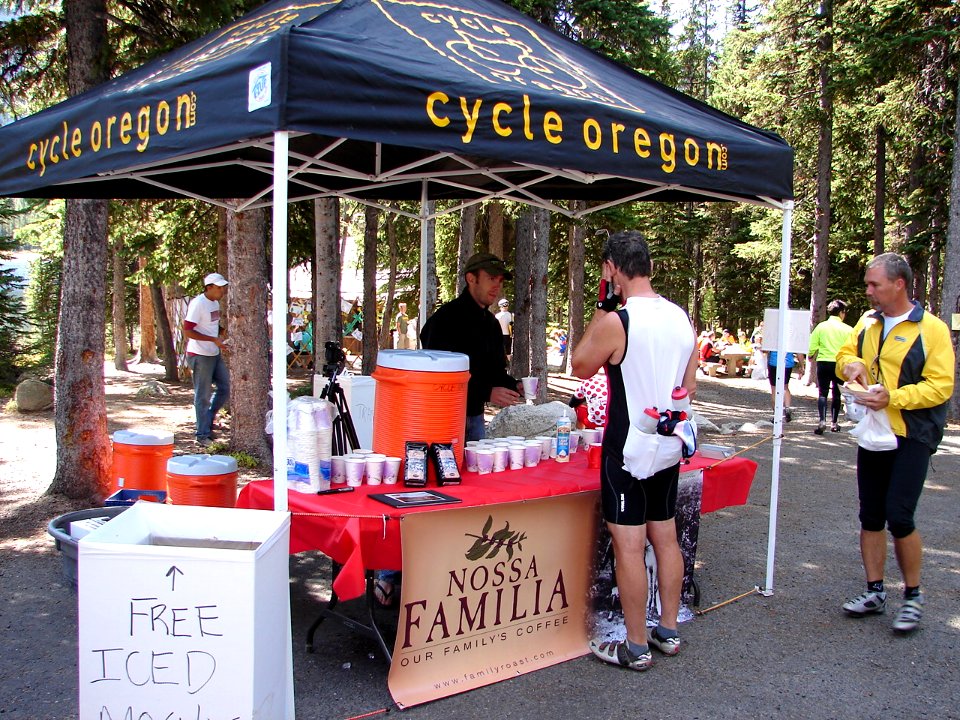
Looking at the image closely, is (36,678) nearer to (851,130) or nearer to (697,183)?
(697,183)

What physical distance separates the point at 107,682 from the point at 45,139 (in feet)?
8.55

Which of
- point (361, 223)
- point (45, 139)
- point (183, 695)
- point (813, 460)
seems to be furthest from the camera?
point (361, 223)

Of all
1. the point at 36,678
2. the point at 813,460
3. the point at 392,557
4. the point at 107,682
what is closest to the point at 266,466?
the point at 36,678

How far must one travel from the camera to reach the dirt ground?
11.2ft

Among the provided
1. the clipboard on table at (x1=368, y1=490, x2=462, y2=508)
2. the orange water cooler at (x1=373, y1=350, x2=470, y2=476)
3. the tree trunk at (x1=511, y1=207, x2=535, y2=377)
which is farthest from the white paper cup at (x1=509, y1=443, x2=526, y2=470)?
the tree trunk at (x1=511, y1=207, x2=535, y2=377)

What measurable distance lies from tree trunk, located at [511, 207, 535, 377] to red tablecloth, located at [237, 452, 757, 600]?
30.4 feet

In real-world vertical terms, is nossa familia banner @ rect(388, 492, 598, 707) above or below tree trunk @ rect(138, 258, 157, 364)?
below

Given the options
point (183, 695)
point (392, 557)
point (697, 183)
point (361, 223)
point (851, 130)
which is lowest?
point (183, 695)

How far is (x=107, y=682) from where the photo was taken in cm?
253

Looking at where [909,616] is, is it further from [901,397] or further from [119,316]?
[119,316]

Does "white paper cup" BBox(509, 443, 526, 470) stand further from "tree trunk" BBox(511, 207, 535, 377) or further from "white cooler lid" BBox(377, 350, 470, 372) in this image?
"tree trunk" BBox(511, 207, 535, 377)

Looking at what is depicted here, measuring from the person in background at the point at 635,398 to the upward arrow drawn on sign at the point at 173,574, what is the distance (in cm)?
188

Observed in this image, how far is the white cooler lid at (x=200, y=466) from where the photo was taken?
4078 mm

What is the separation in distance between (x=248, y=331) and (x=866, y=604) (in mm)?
5672
